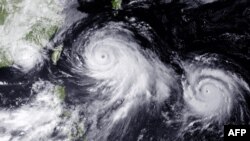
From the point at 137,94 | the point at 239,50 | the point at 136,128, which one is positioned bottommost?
the point at 136,128

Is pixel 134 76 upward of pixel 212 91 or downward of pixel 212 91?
upward

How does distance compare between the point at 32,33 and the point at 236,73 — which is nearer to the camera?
the point at 236,73

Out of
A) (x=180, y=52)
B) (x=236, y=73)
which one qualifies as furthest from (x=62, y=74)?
(x=236, y=73)

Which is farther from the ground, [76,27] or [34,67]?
[76,27]

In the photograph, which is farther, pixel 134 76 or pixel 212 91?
pixel 134 76

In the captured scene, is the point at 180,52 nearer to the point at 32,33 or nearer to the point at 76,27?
the point at 76,27

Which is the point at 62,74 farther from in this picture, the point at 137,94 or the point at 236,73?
the point at 236,73
